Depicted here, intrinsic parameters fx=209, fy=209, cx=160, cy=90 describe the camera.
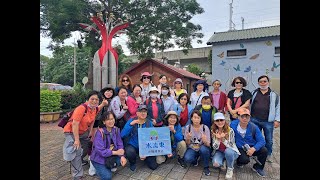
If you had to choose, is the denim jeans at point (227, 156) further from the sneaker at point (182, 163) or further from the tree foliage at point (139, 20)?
the tree foliage at point (139, 20)

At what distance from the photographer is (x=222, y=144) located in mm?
3230

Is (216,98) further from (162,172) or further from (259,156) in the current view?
(162,172)

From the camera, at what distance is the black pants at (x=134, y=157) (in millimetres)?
3258

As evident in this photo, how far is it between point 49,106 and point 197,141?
6206 millimetres

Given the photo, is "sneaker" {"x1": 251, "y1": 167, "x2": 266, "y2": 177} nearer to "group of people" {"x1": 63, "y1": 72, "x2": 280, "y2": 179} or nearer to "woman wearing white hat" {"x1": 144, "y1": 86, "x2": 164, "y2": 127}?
"group of people" {"x1": 63, "y1": 72, "x2": 280, "y2": 179}

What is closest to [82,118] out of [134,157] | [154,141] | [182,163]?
[134,157]

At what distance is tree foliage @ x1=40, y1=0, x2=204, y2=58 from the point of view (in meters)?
9.02

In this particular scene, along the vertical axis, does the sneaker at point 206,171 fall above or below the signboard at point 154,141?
below

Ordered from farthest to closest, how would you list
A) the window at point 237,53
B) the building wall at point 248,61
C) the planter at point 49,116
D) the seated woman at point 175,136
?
1. the window at point 237,53
2. the building wall at point 248,61
3. the planter at point 49,116
4. the seated woman at point 175,136

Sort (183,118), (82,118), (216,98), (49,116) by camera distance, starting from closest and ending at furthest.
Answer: (82,118)
(183,118)
(216,98)
(49,116)

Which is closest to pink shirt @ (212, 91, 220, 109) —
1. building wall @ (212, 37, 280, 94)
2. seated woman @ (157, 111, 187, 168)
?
seated woman @ (157, 111, 187, 168)

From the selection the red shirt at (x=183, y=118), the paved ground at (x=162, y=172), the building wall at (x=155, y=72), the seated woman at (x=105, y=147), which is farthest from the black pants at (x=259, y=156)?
the building wall at (x=155, y=72)

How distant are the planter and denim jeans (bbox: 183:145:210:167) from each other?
19.5ft
